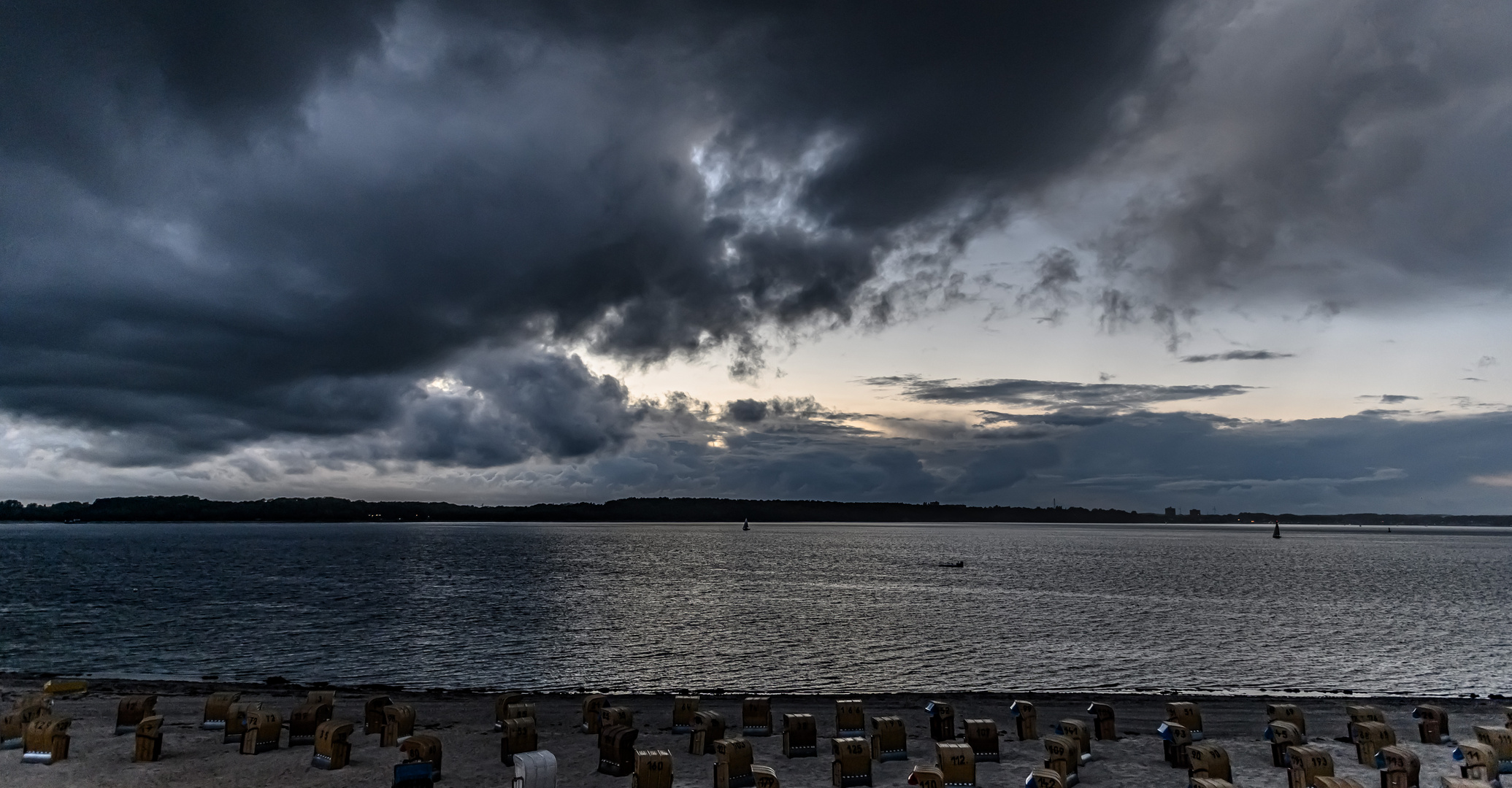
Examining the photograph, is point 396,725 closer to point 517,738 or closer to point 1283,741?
point 517,738

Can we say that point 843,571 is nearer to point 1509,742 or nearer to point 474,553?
point 474,553

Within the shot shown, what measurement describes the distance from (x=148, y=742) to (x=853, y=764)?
71.1 feet

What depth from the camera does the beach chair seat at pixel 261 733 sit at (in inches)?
1016

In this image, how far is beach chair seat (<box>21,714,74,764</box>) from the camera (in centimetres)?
2448

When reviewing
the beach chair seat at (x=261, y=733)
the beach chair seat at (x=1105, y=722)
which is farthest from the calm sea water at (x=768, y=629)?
the beach chair seat at (x=261, y=733)

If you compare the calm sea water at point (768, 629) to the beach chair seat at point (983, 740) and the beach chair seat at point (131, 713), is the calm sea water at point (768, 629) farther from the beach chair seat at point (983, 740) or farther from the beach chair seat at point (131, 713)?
the beach chair seat at point (983, 740)

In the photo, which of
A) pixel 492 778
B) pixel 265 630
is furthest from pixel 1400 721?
pixel 265 630

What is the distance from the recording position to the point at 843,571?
137250mm

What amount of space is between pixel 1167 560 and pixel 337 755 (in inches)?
7368

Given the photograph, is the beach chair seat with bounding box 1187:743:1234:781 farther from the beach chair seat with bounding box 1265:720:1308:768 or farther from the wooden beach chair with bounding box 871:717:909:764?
the wooden beach chair with bounding box 871:717:909:764

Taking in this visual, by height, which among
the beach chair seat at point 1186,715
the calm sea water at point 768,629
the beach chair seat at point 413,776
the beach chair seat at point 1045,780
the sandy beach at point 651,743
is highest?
the beach chair seat at point 1045,780

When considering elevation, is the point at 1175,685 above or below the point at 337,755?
below

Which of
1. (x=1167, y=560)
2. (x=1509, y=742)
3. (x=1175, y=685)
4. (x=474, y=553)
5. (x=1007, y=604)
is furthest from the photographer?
(x=474, y=553)

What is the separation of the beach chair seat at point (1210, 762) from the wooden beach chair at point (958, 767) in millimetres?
5631
